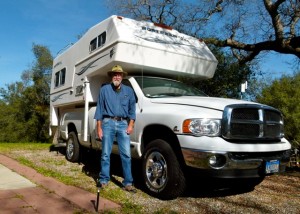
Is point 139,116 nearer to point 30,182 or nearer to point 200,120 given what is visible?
point 200,120

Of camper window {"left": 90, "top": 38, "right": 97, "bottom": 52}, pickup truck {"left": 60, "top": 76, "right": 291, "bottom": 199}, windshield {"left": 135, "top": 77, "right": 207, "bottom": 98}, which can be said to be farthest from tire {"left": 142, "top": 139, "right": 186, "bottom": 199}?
camper window {"left": 90, "top": 38, "right": 97, "bottom": 52}

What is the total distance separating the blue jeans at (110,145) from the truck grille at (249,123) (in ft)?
5.40

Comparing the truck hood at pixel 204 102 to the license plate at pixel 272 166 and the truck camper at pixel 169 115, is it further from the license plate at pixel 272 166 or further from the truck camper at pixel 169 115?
the license plate at pixel 272 166

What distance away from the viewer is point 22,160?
8.43 metres

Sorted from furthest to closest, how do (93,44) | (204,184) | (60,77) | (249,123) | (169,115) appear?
(60,77), (93,44), (204,184), (169,115), (249,123)

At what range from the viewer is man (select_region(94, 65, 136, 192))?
5.29 meters

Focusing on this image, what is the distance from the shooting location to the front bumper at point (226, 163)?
4379mm

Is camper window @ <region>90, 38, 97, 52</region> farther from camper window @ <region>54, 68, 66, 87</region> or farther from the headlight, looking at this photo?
the headlight

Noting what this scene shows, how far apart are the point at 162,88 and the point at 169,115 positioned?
141 cm

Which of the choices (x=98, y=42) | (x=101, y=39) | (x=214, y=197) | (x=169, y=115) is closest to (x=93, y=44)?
(x=98, y=42)

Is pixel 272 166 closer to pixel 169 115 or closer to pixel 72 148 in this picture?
pixel 169 115

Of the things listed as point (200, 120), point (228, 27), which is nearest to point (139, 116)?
point (200, 120)

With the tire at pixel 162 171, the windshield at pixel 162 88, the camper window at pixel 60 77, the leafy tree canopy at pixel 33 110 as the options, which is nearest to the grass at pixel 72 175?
the tire at pixel 162 171

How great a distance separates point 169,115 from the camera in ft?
16.1
